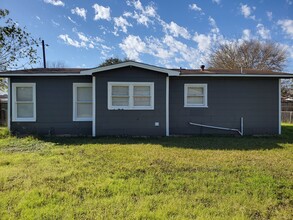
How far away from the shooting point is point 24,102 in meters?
9.96

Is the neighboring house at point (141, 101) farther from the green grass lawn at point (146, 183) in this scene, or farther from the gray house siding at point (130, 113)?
the green grass lawn at point (146, 183)

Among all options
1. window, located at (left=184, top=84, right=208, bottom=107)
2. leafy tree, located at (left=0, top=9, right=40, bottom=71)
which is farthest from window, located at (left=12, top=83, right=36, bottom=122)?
leafy tree, located at (left=0, top=9, right=40, bottom=71)

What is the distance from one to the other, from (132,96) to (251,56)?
78.9 ft

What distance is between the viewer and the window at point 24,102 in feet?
32.6

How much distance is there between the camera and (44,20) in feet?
49.8

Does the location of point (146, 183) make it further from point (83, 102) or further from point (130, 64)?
point (83, 102)

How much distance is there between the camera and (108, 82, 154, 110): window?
31.4 feet

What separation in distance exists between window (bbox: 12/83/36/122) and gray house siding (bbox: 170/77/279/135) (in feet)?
19.3

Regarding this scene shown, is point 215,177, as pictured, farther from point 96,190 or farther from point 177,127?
point 177,127

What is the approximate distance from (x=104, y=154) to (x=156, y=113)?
3.73 m

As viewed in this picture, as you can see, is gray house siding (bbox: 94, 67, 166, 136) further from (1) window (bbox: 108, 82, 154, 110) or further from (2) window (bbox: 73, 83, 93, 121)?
(2) window (bbox: 73, 83, 93, 121)

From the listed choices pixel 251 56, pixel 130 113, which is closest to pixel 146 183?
pixel 130 113

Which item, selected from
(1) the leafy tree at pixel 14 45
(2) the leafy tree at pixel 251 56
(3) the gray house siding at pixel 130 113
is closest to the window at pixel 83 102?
(3) the gray house siding at pixel 130 113

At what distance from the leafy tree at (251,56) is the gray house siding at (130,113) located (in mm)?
21557
